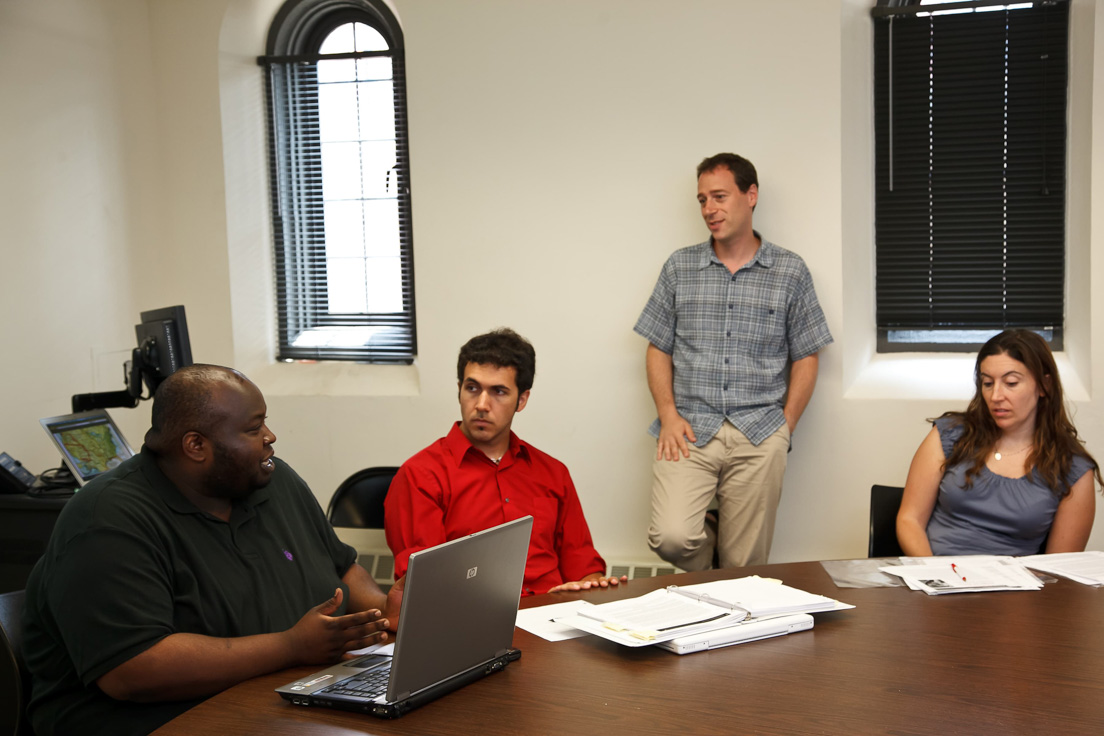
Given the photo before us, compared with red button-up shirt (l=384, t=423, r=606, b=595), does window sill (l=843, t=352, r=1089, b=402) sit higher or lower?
higher

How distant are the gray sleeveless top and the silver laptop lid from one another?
1.64m

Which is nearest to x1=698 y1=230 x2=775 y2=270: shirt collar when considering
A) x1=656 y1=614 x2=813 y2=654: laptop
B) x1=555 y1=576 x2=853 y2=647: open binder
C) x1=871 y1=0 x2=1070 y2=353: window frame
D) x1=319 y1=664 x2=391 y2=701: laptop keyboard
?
x1=871 y1=0 x2=1070 y2=353: window frame

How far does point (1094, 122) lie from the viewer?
12.0 feet

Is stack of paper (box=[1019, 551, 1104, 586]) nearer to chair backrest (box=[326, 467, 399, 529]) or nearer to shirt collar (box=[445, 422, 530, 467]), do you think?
shirt collar (box=[445, 422, 530, 467])

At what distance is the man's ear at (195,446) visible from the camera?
1.77 meters

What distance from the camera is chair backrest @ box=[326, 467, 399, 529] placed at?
3.00 meters

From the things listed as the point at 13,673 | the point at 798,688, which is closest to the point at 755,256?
the point at 798,688

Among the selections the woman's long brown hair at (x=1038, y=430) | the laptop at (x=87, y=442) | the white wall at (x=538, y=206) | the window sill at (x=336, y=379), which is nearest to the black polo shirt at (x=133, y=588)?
the laptop at (x=87, y=442)

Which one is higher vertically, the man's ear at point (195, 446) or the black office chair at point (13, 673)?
the man's ear at point (195, 446)

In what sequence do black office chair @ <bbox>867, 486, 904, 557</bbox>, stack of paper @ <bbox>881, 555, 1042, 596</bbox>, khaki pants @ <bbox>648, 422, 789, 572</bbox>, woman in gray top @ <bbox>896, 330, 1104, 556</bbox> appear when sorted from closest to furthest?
stack of paper @ <bbox>881, 555, 1042, 596</bbox> < woman in gray top @ <bbox>896, 330, 1104, 556</bbox> < black office chair @ <bbox>867, 486, 904, 557</bbox> < khaki pants @ <bbox>648, 422, 789, 572</bbox>

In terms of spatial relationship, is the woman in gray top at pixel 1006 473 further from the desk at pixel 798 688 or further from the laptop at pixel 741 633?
the laptop at pixel 741 633

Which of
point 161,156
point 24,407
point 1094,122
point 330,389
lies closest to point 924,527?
point 1094,122

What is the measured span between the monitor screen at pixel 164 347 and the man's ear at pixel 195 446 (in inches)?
65.1

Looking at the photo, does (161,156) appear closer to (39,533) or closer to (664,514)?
(39,533)
